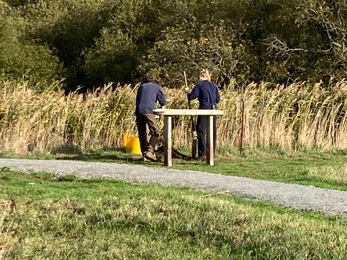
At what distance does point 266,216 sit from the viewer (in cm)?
830

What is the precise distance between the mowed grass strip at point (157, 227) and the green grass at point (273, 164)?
3.11 metres

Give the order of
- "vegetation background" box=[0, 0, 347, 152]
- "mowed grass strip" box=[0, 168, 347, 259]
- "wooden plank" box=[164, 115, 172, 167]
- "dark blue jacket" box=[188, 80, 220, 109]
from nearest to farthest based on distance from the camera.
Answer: "mowed grass strip" box=[0, 168, 347, 259], "wooden plank" box=[164, 115, 172, 167], "dark blue jacket" box=[188, 80, 220, 109], "vegetation background" box=[0, 0, 347, 152]

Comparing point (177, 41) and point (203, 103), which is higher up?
point (177, 41)

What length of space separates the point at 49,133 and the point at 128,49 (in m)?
23.0

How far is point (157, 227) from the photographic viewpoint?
771cm

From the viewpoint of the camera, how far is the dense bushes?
29.8 metres

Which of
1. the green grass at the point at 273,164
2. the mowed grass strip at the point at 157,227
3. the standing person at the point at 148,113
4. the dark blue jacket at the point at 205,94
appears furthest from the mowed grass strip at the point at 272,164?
the mowed grass strip at the point at 157,227

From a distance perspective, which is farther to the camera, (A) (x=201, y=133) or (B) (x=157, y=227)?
(A) (x=201, y=133)

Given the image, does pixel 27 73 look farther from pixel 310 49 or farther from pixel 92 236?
pixel 92 236

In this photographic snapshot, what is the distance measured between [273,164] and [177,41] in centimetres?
1795

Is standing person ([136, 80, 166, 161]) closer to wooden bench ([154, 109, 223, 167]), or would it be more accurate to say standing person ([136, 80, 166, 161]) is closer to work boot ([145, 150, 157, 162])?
work boot ([145, 150, 157, 162])

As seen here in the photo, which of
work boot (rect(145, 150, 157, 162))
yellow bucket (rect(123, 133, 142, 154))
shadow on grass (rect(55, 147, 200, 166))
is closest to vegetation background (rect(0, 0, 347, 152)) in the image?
shadow on grass (rect(55, 147, 200, 166))

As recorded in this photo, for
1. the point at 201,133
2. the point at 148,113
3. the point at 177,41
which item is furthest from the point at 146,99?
the point at 177,41

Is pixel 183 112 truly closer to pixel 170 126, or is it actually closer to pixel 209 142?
pixel 170 126
